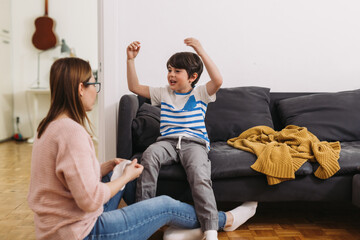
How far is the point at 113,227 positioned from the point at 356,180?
116 cm

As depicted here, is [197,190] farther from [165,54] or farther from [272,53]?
[272,53]

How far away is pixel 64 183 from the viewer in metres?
0.99

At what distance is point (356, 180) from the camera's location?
5.34 feet

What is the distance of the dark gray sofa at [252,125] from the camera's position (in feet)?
5.45

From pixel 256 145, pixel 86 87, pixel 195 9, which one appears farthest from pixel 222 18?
pixel 86 87

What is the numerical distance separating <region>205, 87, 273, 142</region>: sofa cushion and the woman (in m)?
1.11

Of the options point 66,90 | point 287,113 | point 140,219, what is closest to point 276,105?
point 287,113

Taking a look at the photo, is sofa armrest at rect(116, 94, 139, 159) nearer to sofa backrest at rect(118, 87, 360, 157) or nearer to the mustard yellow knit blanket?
sofa backrest at rect(118, 87, 360, 157)

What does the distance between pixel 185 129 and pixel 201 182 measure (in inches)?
13.6

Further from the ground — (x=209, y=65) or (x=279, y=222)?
(x=209, y=65)

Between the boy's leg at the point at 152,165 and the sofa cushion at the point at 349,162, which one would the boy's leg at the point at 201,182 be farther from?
the sofa cushion at the point at 349,162

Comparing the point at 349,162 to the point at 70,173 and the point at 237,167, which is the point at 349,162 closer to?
the point at 237,167

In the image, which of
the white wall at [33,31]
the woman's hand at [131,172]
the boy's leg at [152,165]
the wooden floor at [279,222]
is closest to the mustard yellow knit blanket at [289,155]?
the wooden floor at [279,222]

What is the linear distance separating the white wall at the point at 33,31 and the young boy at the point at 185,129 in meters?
3.19
